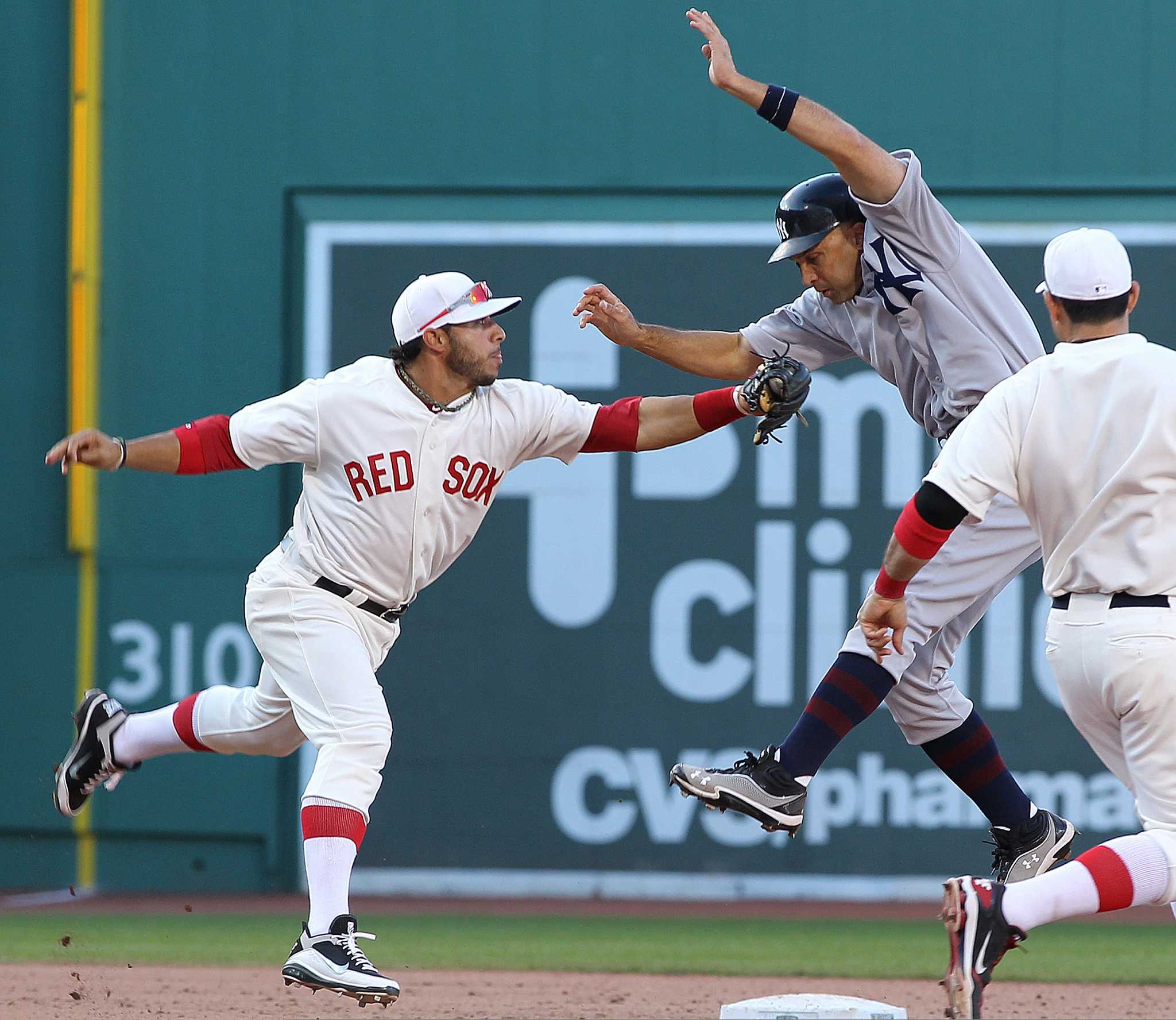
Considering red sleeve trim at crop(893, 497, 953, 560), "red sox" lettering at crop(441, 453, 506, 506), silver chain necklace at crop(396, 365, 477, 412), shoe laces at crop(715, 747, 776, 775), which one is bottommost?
shoe laces at crop(715, 747, 776, 775)

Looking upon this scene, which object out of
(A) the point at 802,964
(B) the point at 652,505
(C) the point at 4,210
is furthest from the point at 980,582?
(C) the point at 4,210

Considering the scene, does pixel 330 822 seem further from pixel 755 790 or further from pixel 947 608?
pixel 947 608

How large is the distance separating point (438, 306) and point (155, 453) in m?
0.84

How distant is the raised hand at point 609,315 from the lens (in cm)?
439

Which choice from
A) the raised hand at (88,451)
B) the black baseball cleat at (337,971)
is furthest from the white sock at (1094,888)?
the raised hand at (88,451)

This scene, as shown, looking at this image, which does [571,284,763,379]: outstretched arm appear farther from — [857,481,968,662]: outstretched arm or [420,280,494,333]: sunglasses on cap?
[857,481,968,662]: outstretched arm

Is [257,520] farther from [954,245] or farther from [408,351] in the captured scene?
[954,245]

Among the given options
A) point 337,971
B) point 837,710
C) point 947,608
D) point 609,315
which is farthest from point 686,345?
point 337,971

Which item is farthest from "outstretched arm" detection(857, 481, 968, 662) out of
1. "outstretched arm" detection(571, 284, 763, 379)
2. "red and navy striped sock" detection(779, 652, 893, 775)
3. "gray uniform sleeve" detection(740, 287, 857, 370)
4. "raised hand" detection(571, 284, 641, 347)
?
"raised hand" detection(571, 284, 641, 347)

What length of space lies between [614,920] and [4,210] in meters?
4.17

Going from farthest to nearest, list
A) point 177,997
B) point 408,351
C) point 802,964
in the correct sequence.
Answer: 1. point 802,964
2. point 177,997
3. point 408,351

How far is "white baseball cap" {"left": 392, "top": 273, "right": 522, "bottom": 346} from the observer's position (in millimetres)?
4293

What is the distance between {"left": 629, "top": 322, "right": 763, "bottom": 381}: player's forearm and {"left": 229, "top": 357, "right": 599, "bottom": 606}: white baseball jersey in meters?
0.44

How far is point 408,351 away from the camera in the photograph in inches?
173
